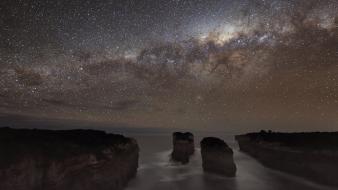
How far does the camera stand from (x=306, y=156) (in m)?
41.7

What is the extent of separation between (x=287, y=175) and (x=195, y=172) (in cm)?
1459

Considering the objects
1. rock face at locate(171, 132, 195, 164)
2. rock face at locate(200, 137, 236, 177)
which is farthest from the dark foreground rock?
rock face at locate(171, 132, 195, 164)

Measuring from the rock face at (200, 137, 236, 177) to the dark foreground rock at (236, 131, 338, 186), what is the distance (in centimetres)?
943

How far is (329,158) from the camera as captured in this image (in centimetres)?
3753

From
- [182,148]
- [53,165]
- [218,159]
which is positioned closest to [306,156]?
[218,159]

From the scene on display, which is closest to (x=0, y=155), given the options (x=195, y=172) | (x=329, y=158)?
(x=195, y=172)

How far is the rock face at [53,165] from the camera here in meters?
20.9

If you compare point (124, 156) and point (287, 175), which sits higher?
point (124, 156)

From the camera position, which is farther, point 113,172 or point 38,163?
point 113,172

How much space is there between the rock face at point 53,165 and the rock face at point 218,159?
1751 cm

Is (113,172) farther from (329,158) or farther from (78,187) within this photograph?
(329,158)

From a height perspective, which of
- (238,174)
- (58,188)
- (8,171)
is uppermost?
(8,171)

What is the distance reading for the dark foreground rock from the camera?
3741 cm

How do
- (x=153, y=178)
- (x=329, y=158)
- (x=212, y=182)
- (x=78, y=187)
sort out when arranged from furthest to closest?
(x=153, y=178)
(x=212, y=182)
(x=329, y=158)
(x=78, y=187)
